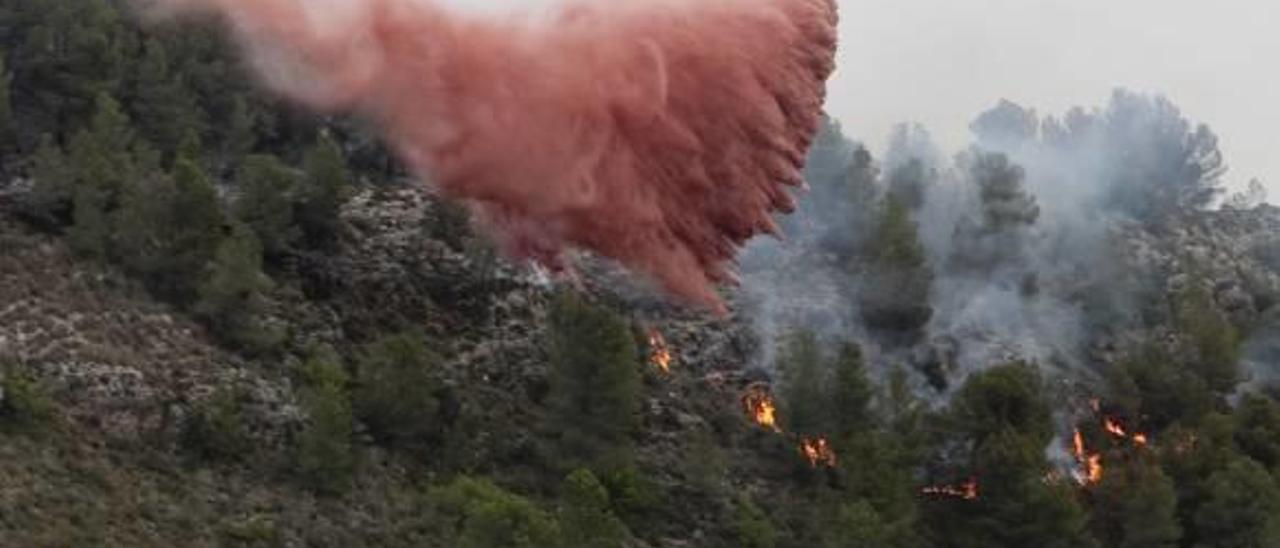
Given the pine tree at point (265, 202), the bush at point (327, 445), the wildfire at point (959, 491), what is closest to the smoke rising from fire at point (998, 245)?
the wildfire at point (959, 491)

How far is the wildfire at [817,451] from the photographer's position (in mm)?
56781

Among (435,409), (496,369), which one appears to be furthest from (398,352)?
(496,369)

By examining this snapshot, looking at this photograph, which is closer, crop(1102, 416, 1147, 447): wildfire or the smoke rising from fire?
crop(1102, 416, 1147, 447): wildfire

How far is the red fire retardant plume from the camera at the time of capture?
42750 mm

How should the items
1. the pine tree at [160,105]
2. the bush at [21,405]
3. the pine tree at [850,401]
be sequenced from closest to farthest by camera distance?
the bush at [21,405], the pine tree at [850,401], the pine tree at [160,105]

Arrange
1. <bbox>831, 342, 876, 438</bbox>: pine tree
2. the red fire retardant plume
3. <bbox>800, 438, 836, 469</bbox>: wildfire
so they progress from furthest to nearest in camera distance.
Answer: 1. <bbox>800, 438, 836, 469</bbox>: wildfire
2. <bbox>831, 342, 876, 438</bbox>: pine tree
3. the red fire retardant plume

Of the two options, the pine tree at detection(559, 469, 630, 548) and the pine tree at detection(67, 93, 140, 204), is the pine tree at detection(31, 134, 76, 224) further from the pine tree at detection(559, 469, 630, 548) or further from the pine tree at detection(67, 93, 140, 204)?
the pine tree at detection(559, 469, 630, 548)

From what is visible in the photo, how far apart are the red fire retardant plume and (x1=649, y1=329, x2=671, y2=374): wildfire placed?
17.1m

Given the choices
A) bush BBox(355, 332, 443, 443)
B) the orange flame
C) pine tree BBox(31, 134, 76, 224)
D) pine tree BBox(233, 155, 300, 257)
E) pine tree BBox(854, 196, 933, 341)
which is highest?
pine tree BBox(854, 196, 933, 341)

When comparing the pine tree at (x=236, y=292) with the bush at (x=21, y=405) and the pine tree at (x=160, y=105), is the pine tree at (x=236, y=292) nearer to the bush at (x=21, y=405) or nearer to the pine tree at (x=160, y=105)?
the bush at (x=21, y=405)

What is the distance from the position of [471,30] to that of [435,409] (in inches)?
482

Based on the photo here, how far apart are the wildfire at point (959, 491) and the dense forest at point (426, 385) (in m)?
0.16

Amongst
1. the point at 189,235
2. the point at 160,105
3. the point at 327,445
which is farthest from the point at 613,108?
the point at 160,105

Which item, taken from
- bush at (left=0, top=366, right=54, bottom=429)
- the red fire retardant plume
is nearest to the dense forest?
bush at (left=0, top=366, right=54, bottom=429)
